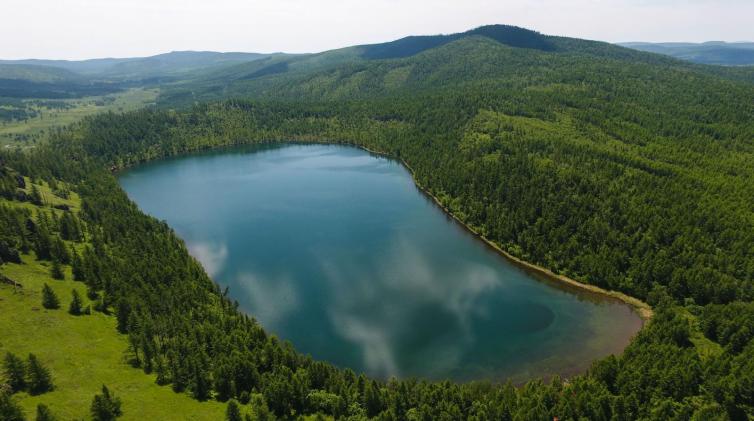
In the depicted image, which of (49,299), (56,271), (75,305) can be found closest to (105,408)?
(75,305)

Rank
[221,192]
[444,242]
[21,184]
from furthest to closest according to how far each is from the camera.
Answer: [221,192]
[21,184]
[444,242]

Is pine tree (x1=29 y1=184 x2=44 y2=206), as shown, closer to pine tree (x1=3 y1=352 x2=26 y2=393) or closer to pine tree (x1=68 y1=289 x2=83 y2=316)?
pine tree (x1=68 y1=289 x2=83 y2=316)

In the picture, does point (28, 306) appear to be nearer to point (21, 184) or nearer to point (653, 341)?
point (21, 184)

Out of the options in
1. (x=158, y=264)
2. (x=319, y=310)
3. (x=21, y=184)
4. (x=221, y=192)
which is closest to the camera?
(x=319, y=310)

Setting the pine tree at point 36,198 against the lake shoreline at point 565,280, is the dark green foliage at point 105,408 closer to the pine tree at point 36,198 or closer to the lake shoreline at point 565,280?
the lake shoreline at point 565,280

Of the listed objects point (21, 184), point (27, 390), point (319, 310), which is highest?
point (21, 184)

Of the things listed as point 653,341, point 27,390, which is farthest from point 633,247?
point 27,390

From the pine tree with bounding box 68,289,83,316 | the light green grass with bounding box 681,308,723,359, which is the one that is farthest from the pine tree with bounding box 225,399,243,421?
the light green grass with bounding box 681,308,723,359
